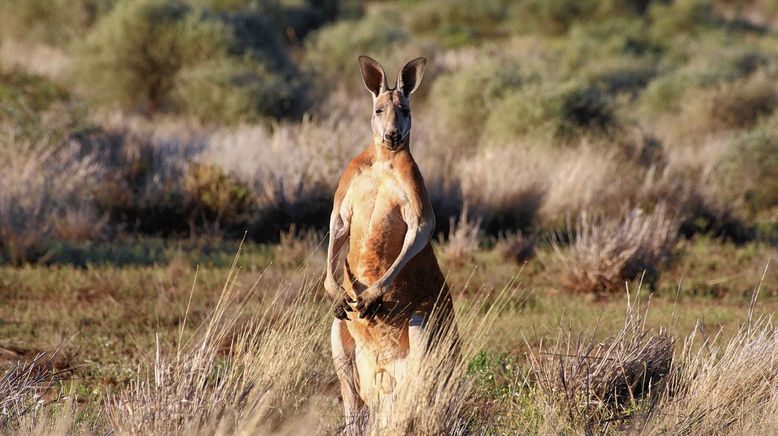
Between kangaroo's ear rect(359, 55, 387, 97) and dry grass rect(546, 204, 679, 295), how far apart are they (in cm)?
528

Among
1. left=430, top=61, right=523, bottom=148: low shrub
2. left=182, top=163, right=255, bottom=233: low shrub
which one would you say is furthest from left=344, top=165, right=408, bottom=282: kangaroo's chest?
left=430, top=61, right=523, bottom=148: low shrub

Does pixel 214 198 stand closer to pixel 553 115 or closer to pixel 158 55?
pixel 553 115

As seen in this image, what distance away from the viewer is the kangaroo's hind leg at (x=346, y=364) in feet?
15.3

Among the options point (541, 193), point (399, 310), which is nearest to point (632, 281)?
point (541, 193)

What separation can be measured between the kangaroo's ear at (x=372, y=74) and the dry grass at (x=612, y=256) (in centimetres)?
528

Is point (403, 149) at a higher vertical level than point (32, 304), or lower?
higher

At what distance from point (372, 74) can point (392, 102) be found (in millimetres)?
282

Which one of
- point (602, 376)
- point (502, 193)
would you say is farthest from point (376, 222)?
point (502, 193)

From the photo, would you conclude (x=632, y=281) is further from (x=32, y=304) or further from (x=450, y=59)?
(x=450, y=59)

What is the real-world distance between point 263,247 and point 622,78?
1839 centimetres

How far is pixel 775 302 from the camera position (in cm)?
960

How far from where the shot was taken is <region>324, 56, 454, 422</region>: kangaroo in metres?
4.58

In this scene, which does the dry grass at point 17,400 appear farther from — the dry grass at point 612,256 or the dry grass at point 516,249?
the dry grass at point 516,249

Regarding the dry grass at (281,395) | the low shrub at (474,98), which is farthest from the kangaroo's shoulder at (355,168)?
the low shrub at (474,98)
